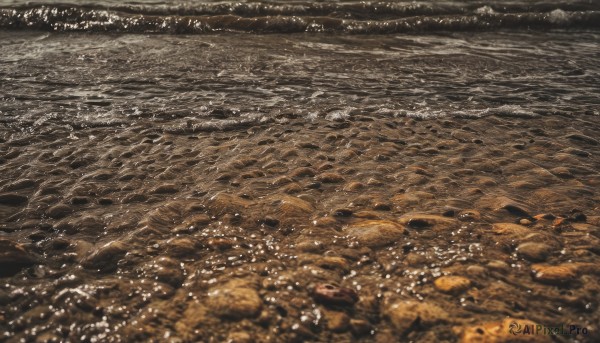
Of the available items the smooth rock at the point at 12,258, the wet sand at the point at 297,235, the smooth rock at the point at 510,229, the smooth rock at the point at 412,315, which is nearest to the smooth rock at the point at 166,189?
the wet sand at the point at 297,235

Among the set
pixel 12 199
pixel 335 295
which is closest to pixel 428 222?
pixel 335 295

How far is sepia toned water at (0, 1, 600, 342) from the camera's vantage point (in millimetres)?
1388

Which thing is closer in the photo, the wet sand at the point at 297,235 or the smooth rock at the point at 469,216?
the wet sand at the point at 297,235

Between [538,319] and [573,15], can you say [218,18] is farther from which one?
[538,319]

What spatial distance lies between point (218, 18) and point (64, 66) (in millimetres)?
2634

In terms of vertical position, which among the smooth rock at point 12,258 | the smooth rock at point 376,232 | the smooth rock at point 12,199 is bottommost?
the smooth rock at point 376,232

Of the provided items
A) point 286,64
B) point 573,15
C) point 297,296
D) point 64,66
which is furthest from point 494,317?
point 573,15

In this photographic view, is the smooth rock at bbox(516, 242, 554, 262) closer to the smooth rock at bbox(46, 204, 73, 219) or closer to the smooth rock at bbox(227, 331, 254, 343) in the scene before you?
the smooth rock at bbox(227, 331, 254, 343)

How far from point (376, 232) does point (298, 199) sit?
39 cm

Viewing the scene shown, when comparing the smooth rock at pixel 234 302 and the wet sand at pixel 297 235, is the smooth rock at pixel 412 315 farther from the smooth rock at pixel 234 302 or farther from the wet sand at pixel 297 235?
the smooth rock at pixel 234 302

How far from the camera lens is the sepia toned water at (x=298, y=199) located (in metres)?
1.39

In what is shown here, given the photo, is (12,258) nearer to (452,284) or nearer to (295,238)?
(295,238)

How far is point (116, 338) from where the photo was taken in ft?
4.25

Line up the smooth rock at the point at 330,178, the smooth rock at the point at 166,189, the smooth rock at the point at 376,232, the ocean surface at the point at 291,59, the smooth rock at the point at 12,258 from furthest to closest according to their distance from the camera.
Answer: the ocean surface at the point at 291,59 → the smooth rock at the point at 330,178 → the smooth rock at the point at 166,189 → the smooth rock at the point at 376,232 → the smooth rock at the point at 12,258
